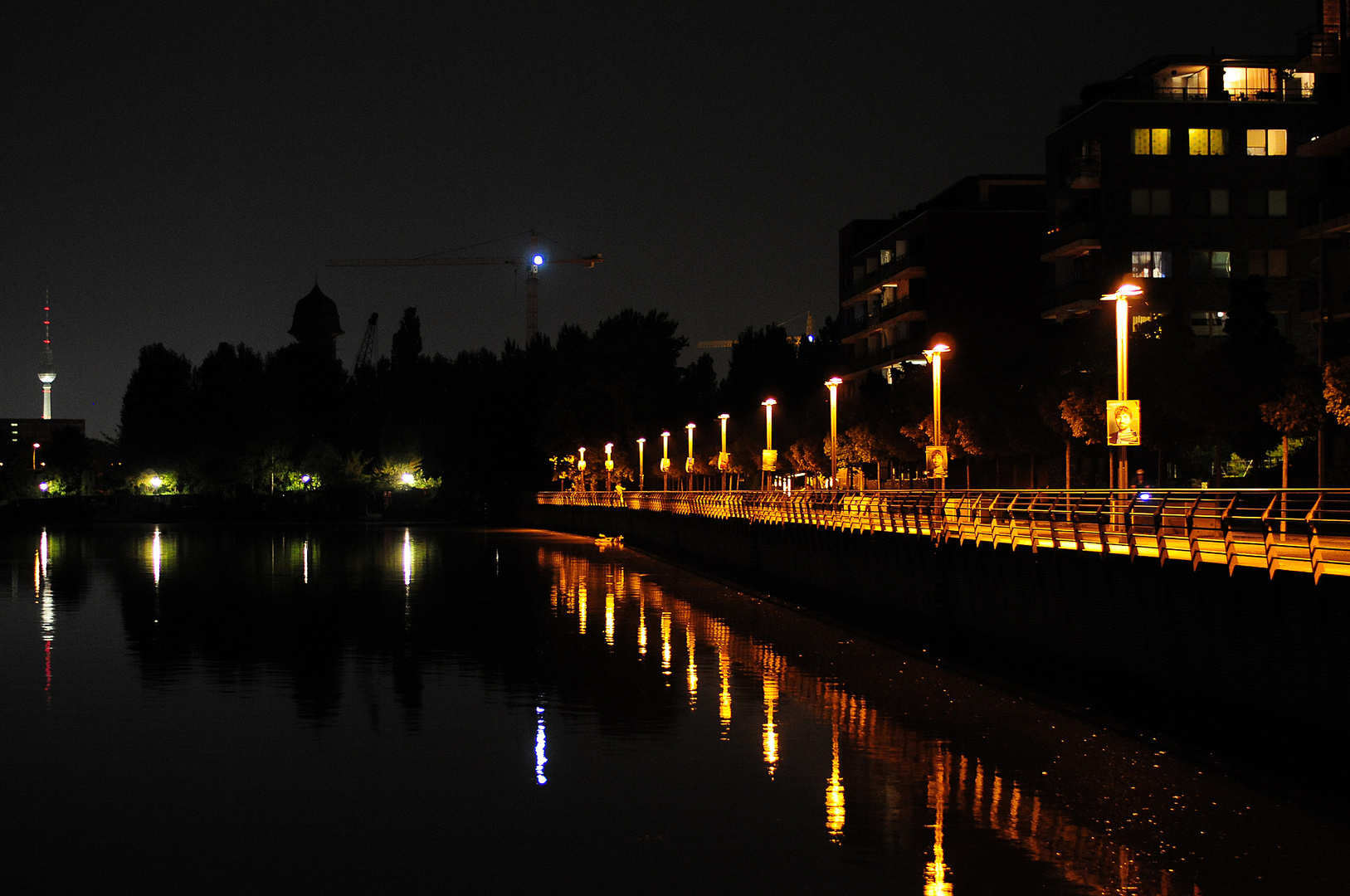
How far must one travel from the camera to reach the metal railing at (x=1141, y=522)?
20.6 metres

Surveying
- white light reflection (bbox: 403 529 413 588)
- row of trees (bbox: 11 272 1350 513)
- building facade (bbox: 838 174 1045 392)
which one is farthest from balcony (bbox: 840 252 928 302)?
white light reflection (bbox: 403 529 413 588)

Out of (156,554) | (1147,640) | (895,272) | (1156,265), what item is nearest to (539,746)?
(1147,640)

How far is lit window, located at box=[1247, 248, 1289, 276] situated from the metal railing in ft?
119

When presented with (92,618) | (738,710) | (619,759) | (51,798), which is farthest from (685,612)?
(51,798)

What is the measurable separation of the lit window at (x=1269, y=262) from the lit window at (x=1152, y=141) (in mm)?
7267

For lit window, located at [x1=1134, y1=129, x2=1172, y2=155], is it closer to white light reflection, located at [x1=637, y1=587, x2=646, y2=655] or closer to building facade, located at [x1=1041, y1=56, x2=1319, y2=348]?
building facade, located at [x1=1041, y1=56, x2=1319, y2=348]

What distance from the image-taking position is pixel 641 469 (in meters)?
121

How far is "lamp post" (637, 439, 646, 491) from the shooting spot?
120 meters

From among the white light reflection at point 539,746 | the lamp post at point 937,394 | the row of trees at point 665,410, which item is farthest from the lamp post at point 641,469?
the white light reflection at point 539,746

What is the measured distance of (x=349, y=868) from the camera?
47.8 ft

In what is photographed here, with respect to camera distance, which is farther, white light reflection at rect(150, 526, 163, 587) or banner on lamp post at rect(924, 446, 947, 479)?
white light reflection at rect(150, 526, 163, 587)

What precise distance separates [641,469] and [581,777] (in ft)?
336

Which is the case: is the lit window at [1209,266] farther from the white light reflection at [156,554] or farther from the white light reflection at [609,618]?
the white light reflection at [156,554]

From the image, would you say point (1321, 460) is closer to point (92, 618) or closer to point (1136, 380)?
point (1136, 380)
